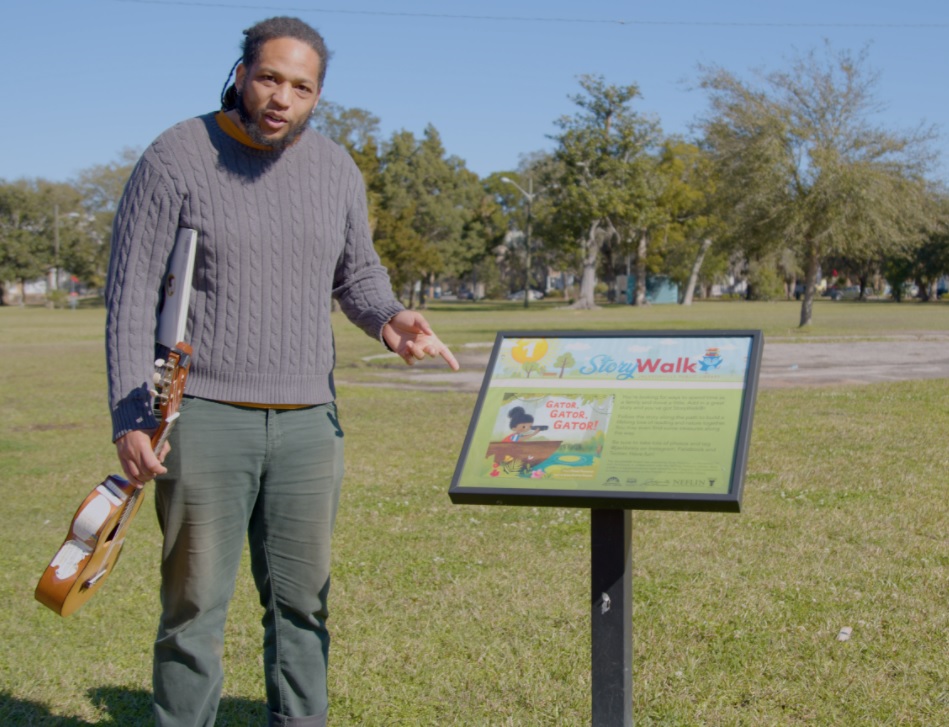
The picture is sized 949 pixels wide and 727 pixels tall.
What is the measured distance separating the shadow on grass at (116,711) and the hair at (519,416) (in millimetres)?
1556

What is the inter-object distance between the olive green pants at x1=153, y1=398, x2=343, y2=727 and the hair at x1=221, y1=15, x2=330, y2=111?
2.95 ft

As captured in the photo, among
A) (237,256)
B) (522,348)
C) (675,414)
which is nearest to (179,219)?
(237,256)

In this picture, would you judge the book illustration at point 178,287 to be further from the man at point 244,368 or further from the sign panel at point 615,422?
the sign panel at point 615,422

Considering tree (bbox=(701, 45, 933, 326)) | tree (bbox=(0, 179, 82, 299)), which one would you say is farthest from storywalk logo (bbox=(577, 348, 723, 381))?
tree (bbox=(0, 179, 82, 299))

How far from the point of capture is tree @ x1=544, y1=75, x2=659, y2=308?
59.7 metres

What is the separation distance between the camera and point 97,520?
2.88 m

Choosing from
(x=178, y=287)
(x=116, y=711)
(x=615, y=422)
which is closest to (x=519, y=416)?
(x=615, y=422)

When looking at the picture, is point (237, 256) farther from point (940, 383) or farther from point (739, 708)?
point (940, 383)

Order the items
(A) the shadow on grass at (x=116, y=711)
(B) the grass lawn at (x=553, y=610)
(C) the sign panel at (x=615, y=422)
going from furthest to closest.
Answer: (B) the grass lawn at (x=553, y=610), (A) the shadow on grass at (x=116, y=711), (C) the sign panel at (x=615, y=422)

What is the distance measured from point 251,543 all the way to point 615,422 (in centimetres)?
109

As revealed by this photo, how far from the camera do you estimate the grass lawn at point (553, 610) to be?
404 centimetres

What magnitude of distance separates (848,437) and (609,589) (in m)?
7.22

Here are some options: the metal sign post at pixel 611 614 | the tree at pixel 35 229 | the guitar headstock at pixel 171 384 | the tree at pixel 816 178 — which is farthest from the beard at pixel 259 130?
the tree at pixel 35 229

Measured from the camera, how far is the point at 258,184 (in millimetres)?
3062
